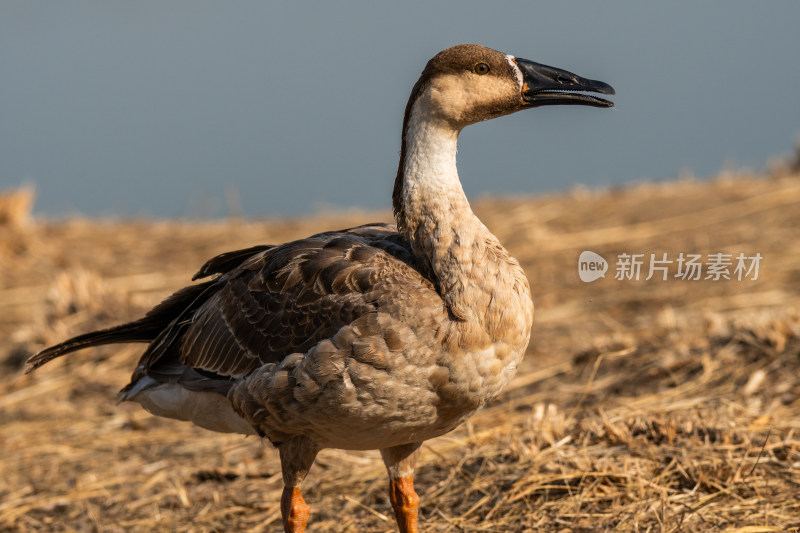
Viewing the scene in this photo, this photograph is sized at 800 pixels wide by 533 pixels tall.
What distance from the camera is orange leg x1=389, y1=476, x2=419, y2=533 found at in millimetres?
4285

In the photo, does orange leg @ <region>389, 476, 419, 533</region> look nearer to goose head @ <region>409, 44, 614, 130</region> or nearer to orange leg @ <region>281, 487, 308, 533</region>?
orange leg @ <region>281, 487, 308, 533</region>

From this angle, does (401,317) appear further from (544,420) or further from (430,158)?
(544,420)

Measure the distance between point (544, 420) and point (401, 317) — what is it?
6.19 ft

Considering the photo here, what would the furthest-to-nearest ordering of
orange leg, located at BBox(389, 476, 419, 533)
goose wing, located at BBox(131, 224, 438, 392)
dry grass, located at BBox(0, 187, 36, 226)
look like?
dry grass, located at BBox(0, 187, 36, 226), orange leg, located at BBox(389, 476, 419, 533), goose wing, located at BBox(131, 224, 438, 392)

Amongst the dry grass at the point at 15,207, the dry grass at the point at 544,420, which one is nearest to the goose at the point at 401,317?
the dry grass at the point at 544,420

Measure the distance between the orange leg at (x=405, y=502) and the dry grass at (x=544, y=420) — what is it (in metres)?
0.31

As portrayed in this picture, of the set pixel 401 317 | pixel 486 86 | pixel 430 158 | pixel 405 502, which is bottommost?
pixel 405 502

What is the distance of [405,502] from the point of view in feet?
14.0

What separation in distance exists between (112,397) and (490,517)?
4.23 meters

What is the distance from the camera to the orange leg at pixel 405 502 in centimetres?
429

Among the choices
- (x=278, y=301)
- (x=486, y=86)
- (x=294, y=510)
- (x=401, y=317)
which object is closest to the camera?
(x=401, y=317)

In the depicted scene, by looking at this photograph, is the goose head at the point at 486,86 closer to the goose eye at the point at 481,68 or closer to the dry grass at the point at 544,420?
the goose eye at the point at 481,68

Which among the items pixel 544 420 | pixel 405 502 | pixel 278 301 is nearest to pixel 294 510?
pixel 405 502

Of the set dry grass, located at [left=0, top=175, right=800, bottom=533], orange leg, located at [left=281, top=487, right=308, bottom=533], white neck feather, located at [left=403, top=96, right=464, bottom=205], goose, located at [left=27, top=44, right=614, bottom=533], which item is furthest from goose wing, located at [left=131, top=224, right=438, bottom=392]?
dry grass, located at [left=0, top=175, right=800, bottom=533]
